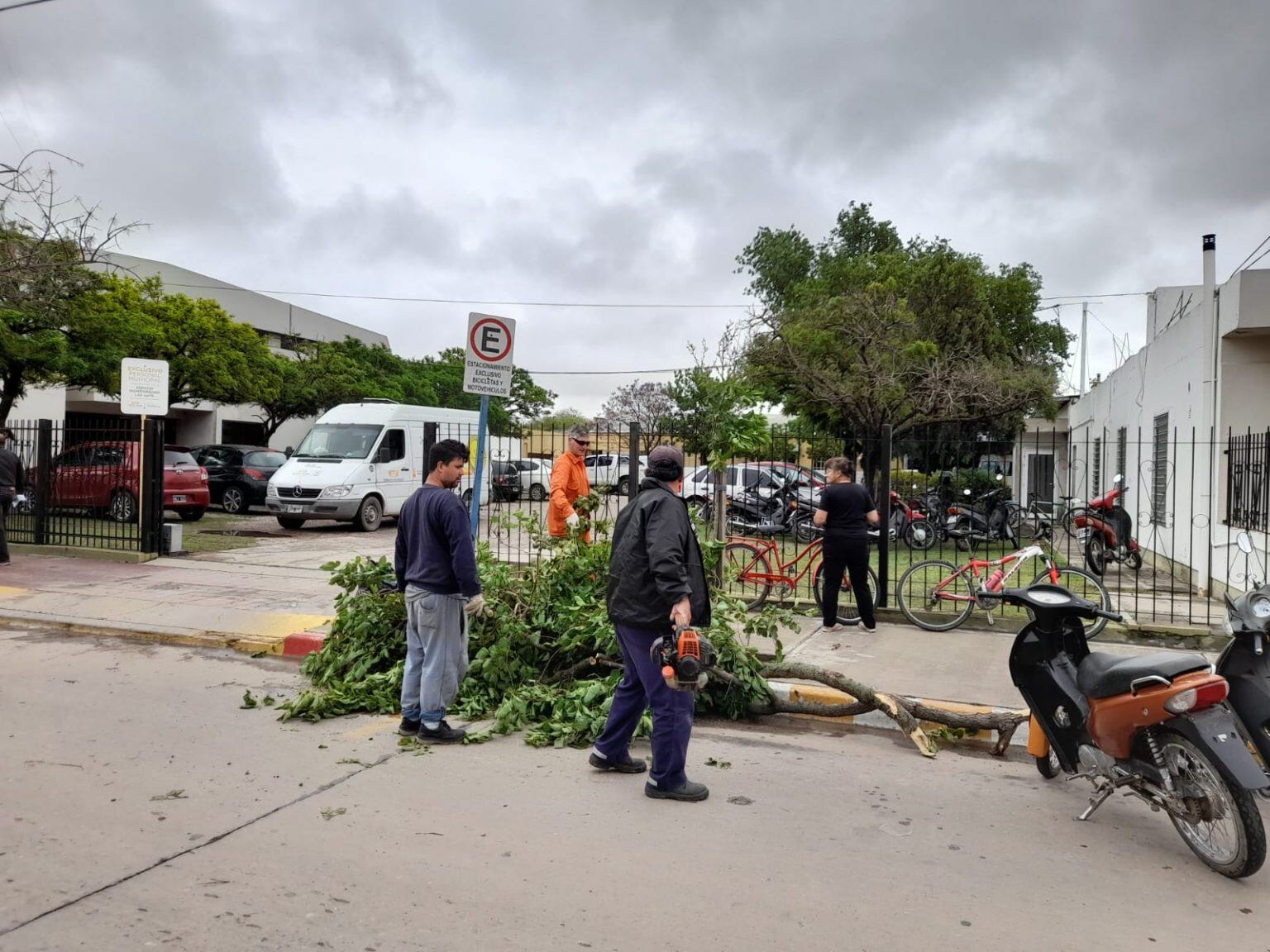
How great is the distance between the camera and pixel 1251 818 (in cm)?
384

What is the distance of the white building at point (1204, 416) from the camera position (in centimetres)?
1070

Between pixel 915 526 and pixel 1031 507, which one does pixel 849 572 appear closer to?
pixel 1031 507

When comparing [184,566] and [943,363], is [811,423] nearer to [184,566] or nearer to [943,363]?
[943,363]

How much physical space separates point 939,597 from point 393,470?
481 inches

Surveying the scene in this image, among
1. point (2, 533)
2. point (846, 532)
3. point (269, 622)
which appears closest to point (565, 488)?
point (846, 532)

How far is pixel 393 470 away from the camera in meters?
19.1

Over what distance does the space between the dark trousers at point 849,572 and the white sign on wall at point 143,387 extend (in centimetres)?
939

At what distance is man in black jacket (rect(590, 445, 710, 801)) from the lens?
190 inches

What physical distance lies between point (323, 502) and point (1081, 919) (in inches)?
631

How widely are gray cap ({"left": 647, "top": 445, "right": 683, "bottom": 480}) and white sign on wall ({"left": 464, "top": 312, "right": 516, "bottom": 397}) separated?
3.50 m

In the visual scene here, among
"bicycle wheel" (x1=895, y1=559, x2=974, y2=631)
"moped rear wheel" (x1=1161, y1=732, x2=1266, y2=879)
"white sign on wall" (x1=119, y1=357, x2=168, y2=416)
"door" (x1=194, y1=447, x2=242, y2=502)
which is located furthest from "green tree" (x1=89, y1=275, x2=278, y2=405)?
"moped rear wheel" (x1=1161, y1=732, x2=1266, y2=879)

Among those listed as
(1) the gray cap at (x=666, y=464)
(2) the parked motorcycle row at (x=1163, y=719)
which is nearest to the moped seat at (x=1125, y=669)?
(2) the parked motorcycle row at (x=1163, y=719)

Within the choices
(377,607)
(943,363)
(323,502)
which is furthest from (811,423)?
(377,607)

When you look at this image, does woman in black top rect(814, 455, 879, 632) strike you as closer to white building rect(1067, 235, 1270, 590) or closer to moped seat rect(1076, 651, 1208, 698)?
white building rect(1067, 235, 1270, 590)
